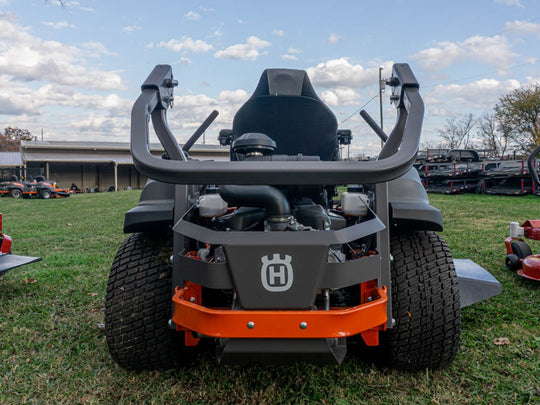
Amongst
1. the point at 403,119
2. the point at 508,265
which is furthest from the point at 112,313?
the point at 508,265

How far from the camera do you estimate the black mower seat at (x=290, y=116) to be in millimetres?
2576

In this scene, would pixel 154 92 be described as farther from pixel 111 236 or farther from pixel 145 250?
pixel 111 236

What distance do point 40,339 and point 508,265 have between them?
13.3 feet

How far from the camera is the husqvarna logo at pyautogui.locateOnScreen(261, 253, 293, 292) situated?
152 centimetres

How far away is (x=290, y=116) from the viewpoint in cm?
260

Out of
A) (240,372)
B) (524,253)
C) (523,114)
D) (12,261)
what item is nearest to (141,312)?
(240,372)

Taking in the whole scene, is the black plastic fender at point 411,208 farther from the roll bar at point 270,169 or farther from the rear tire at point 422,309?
the roll bar at point 270,169

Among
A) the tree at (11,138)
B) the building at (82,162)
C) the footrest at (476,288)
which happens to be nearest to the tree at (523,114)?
the building at (82,162)

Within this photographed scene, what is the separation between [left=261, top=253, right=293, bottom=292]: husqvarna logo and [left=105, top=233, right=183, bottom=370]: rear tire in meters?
0.71

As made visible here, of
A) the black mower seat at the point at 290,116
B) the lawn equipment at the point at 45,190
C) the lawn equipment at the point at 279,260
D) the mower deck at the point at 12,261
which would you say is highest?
the black mower seat at the point at 290,116

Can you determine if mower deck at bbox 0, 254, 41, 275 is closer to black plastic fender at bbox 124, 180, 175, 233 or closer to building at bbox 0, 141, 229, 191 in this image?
black plastic fender at bbox 124, 180, 175, 233

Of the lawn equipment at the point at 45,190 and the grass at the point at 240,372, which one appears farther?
the lawn equipment at the point at 45,190

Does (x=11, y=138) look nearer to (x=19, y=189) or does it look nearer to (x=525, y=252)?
(x=19, y=189)

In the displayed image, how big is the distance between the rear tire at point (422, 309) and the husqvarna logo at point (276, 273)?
28.1 inches
